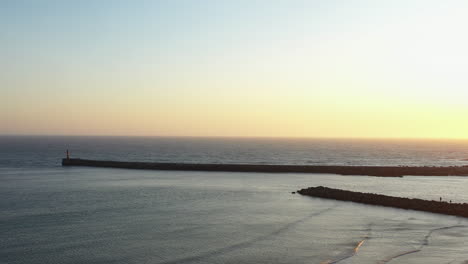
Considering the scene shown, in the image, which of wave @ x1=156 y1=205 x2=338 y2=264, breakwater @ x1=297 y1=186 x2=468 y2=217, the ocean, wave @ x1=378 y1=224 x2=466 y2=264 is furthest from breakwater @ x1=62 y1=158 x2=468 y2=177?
wave @ x1=156 y1=205 x2=338 y2=264

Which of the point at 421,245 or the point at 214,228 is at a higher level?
the point at 421,245

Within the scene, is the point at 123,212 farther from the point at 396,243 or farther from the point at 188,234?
the point at 396,243

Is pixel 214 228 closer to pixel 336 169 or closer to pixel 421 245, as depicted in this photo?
pixel 421 245

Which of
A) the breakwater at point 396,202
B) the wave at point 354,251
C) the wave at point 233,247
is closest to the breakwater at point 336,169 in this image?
the breakwater at point 396,202

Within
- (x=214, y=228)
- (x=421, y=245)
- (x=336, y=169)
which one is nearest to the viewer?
(x=421, y=245)

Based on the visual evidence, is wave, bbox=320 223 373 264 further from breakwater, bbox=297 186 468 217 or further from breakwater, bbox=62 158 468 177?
breakwater, bbox=62 158 468 177

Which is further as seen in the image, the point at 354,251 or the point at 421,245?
the point at 421,245

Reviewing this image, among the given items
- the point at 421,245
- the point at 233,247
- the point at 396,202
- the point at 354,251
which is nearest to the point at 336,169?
the point at 396,202

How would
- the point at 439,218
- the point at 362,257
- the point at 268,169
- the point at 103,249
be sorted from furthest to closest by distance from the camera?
the point at 268,169, the point at 439,218, the point at 103,249, the point at 362,257

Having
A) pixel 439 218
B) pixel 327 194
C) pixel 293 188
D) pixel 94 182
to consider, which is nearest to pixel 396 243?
pixel 439 218
